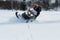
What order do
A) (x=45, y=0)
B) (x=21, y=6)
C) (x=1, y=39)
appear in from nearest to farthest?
(x=1, y=39) → (x=21, y=6) → (x=45, y=0)

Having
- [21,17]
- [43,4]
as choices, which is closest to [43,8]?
[43,4]

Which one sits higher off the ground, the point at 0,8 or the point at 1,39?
the point at 1,39

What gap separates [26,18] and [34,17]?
529 millimetres

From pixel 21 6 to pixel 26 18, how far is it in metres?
9.95

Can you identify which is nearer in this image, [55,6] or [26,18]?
[26,18]

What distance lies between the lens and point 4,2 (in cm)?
2416

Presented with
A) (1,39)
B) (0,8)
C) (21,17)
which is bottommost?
(0,8)

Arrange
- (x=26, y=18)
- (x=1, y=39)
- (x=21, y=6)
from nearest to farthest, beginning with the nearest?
(x=1, y=39) < (x=26, y=18) < (x=21, y=6)

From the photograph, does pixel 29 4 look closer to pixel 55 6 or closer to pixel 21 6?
pixel 21 6

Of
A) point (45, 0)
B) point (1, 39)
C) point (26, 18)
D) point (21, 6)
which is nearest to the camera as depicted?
point (1, 39)

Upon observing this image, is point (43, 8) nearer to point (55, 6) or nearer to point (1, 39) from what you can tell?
point (55, 6)

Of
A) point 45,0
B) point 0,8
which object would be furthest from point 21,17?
point 45,0

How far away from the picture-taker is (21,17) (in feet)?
47.0

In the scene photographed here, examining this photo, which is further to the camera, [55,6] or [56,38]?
[55,6]
